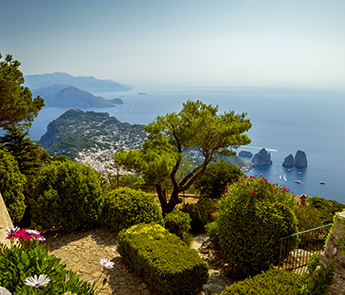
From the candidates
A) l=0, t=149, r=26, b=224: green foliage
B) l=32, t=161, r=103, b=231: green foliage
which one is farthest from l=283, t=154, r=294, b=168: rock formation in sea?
l=0, t=149, r=26, b=224: green foliage

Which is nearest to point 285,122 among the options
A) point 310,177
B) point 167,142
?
point 310,177

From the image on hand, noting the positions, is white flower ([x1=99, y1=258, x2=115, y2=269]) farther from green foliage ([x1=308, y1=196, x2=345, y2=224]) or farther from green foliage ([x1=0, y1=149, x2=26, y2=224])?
green foliage ([x1=308, y1=196, x2=345, y2=224])

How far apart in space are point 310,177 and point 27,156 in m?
63.7

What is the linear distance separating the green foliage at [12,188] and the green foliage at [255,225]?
5524 mm

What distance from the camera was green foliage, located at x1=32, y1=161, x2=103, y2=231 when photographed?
23.2 feet

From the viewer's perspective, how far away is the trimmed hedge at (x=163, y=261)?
4.50m

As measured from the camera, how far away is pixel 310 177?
197 ft

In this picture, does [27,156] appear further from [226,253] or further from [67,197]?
[226,253]

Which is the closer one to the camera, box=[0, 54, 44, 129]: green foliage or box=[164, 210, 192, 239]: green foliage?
box=[164, 210, 192, 239]: green foliage

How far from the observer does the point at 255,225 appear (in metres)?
5.14

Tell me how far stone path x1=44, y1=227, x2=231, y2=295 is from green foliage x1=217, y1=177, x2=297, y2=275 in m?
0.71

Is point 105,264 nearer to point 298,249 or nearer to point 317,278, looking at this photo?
point 317,278

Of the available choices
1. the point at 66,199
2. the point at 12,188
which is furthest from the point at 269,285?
the point at 12,188

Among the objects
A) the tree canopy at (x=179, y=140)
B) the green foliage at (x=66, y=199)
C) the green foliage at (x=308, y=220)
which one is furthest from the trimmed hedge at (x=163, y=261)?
the green foliage at (x=308, y=220)
